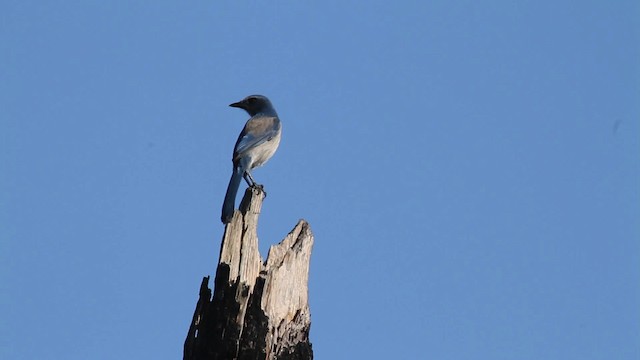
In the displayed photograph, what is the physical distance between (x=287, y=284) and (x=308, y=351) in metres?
0.49

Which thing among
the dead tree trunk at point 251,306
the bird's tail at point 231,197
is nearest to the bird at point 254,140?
the bird's tail at point 231,197

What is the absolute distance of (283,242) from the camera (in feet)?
24.7

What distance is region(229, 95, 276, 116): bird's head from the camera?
1206cm

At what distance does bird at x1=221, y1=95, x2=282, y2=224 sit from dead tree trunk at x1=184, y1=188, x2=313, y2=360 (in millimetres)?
1325

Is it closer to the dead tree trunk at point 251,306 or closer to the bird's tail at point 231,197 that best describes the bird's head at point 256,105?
the bird's tail at point 231,197

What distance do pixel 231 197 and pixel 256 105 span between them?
3.77 metres

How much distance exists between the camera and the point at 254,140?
1067cm

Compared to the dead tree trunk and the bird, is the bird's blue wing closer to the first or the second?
the bird

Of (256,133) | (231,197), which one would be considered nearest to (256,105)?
(256,133)

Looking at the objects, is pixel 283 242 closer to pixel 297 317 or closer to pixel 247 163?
pixel 297 317

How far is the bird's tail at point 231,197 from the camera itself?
7.80 meters

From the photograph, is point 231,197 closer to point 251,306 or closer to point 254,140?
point 251,306

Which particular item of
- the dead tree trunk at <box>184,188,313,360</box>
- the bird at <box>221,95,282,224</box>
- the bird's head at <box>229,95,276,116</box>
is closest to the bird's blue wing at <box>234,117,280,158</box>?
the bird at <box>221,95,282,224</box>

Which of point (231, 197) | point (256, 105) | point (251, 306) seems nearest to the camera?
point (251, 306)
